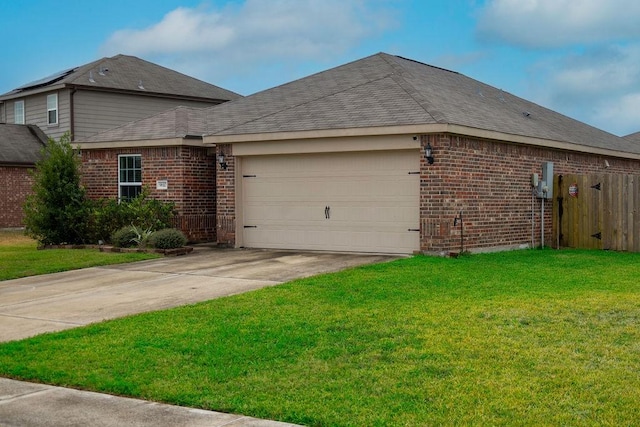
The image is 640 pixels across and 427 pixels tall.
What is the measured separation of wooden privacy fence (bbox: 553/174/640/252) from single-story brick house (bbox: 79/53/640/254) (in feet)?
1.90

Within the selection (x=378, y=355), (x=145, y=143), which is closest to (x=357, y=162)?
(x=145, y=143)

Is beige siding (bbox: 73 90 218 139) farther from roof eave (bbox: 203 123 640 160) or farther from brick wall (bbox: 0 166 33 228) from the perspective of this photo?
roof eave (bbox: 203 123 640 160)

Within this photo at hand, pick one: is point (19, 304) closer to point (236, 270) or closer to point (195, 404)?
point (236, 270)

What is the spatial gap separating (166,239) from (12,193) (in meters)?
15.4

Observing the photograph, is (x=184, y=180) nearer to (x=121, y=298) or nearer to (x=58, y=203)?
(x=58, y=203)

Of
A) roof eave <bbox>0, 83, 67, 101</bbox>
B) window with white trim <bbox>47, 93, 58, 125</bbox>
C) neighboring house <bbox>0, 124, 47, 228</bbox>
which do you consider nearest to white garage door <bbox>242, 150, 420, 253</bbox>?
neighboring house <bbox>0, 124, 47, 228</bbox>

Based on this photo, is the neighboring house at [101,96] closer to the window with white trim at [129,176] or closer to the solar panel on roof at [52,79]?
the solar panel on roof at [52,79]

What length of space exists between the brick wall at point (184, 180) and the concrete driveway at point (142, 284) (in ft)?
8.38

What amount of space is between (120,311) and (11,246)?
40.5 ft

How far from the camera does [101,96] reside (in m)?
31.4

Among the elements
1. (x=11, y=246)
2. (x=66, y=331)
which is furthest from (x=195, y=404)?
(x=11, y=246)

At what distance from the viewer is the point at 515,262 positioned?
15.4 meters

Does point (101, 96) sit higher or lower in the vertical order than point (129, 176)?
higher

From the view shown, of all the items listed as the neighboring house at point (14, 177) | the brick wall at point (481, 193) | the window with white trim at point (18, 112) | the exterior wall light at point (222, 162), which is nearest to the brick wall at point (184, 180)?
the exterior wall light at point (222, 162)
